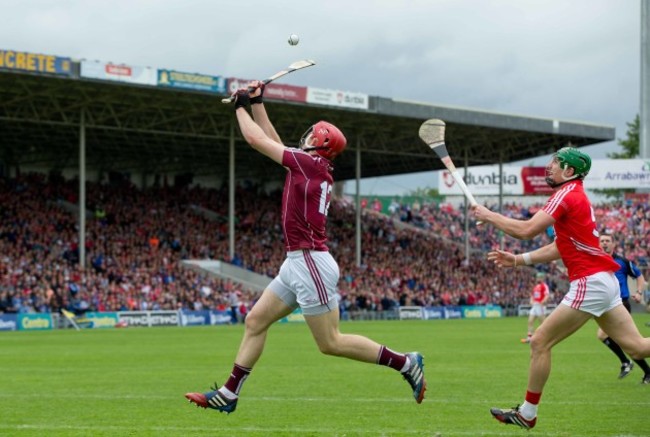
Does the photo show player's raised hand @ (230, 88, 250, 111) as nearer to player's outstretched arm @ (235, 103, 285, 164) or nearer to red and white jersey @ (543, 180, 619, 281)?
player's outstretched arm @ (235, 103, 285, 164)

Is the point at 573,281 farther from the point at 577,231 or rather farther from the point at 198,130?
the point at 198,130

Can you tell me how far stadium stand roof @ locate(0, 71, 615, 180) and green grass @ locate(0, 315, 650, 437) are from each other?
23.5m

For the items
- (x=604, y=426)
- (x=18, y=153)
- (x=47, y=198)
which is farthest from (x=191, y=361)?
(x=18, y=153)

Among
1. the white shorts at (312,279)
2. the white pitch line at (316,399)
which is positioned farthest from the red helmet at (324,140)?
the white pitch line at (316,399)

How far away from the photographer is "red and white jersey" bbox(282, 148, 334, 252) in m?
9.30

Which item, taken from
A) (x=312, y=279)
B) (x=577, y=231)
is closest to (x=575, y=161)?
(x=577, y=231)

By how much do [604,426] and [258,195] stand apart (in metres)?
59.7

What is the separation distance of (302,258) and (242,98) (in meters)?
1.66

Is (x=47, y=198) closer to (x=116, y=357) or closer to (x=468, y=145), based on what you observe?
(x=468, y=145)

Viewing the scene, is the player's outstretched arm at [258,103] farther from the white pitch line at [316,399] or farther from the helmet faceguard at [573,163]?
the white pitch line at [316,399]

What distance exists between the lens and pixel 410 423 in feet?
35.1

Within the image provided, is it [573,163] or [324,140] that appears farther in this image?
[573,163]

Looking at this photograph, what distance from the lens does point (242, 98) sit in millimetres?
9602

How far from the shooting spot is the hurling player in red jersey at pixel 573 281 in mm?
9462
